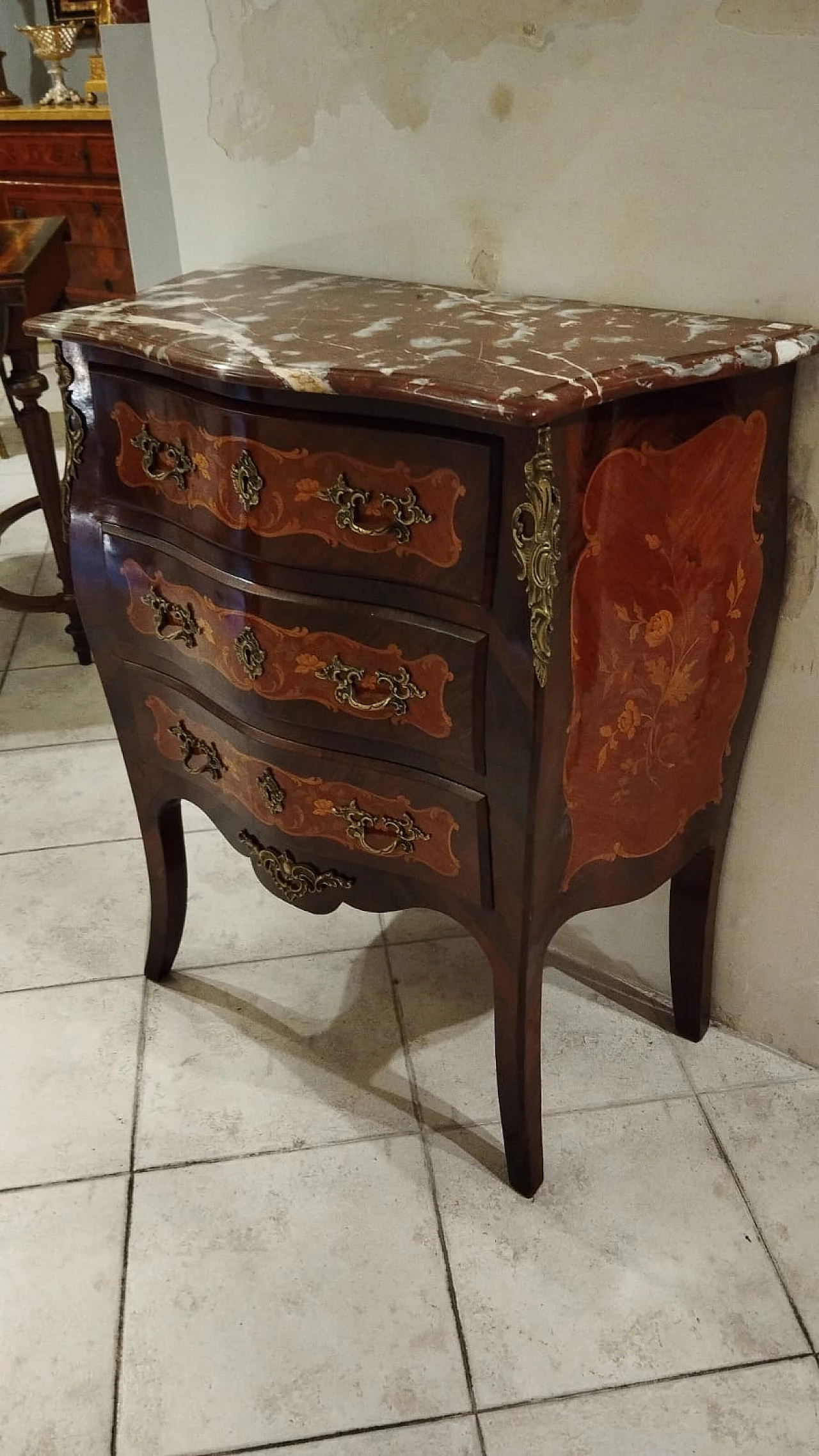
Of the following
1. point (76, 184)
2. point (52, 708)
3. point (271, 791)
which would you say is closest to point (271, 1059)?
point (271, 791)

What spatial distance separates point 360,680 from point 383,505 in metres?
0.18

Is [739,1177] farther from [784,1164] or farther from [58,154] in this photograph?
[58,154]

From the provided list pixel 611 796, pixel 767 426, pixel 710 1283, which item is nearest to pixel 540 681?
pixel 611 796

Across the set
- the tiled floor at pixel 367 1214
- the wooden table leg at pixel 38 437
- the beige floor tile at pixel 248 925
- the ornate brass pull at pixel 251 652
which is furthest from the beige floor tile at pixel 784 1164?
the wooden table leg at pixel 38 437

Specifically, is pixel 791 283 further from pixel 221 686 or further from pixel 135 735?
pixel 135 735

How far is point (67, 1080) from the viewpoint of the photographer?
1446 mm

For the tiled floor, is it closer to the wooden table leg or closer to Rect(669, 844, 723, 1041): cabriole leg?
Rect(669, 844, 723, 1041): cabriole leg

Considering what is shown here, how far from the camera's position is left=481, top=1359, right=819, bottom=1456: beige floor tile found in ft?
3.39

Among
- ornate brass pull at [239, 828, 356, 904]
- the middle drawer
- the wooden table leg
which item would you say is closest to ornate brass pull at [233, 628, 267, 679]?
the middle drawer

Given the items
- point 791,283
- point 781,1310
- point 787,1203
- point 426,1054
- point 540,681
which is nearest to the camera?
point 540,681

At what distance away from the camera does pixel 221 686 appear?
1.15 m

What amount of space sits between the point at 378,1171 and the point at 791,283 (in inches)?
42.9

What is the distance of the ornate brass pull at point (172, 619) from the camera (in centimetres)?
115

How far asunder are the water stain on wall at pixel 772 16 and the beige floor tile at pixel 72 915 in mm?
1400
